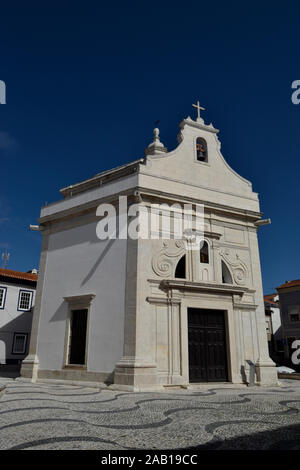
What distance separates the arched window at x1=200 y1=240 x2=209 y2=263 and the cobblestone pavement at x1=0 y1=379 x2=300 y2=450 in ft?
19.2

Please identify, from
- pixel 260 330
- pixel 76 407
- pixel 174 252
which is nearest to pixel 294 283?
pixel 260 330

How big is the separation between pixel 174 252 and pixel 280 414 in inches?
293

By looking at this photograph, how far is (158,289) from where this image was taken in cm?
1338

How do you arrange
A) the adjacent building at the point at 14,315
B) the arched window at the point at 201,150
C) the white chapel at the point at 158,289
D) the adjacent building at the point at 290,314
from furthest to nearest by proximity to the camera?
the adjacent building at the point at 290,314 → the adjacent building at the point at 14,315 → the arched window at the point at 201,150 → the white chapel at the point at 158,289

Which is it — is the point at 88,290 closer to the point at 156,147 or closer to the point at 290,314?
the point at 156,147

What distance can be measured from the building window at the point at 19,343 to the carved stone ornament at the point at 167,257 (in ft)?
57.0

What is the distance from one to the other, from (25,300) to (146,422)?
2317 centimetres

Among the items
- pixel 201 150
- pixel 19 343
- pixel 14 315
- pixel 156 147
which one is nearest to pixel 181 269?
pixel 201 150

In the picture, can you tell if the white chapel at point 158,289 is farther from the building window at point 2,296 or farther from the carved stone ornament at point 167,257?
the building window at point 2,296

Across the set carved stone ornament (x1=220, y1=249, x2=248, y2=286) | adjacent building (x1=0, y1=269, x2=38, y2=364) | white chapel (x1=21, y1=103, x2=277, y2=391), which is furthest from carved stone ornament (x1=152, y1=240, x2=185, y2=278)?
adjacent building (x1=0, y1=269, x2=38, y2=364)

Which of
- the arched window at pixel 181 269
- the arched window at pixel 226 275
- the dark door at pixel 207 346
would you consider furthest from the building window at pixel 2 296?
the arched window at pixel 226 275

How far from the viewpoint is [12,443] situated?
193 inches

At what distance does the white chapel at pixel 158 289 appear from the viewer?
12.8 m

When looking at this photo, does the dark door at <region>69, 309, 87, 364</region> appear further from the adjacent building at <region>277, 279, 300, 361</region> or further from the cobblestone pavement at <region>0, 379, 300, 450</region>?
the adjacent building at <region>277, 279, 300, 361</region>
